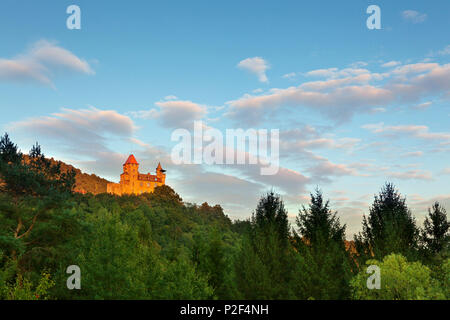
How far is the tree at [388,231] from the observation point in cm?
3866

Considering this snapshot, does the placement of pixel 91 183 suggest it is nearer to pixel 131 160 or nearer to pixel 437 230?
pixel 131 160

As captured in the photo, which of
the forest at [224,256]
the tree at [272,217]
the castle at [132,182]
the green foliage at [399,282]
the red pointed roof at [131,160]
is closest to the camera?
the green foliage at [399,282]

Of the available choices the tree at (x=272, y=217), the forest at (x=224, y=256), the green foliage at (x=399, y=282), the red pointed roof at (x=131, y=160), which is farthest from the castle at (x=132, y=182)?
the green foliage at (x=399, y=282)

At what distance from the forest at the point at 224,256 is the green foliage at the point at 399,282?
85 millimetres

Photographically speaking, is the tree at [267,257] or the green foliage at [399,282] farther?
the tree at [267,257]

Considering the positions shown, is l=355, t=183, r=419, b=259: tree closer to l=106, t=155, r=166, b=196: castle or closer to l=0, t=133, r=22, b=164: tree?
l=0, t=133, r=22, b=164: tree

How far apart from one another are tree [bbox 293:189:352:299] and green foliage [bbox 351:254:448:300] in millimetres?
3326

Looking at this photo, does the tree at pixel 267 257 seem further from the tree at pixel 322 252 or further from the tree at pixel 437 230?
the tree at pixel 437 230

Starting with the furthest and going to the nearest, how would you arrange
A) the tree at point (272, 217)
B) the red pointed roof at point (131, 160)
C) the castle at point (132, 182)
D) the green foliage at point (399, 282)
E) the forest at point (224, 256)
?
the red pointed roof at point (131, 160) → the castle at point (132, 182) → the tree at point (272, 217) → the forest at point (224, 256) → the green foliage at point (399, 282)

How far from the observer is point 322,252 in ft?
137

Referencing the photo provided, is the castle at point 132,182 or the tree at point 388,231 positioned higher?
the castle at point 132,182

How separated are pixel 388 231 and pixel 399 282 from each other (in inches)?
259

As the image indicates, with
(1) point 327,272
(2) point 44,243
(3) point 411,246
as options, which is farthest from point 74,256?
(3) point 411,246

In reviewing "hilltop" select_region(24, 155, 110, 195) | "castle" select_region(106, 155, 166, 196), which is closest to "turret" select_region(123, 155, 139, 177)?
"castle" select_region(106, 155, 166, 196)
